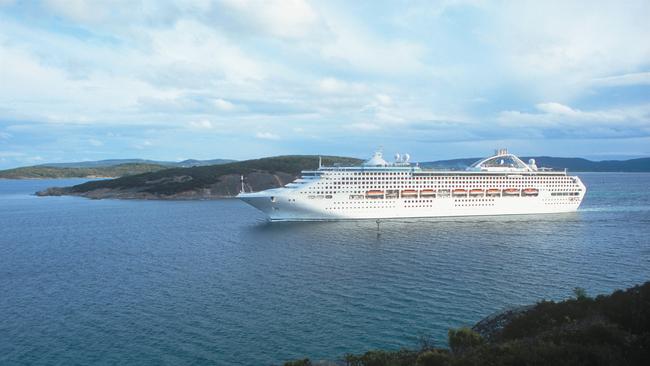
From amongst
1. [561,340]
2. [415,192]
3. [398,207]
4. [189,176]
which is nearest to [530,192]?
[415,192]

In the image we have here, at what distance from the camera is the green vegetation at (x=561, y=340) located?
12.4m

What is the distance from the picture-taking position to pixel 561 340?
13.8 meters

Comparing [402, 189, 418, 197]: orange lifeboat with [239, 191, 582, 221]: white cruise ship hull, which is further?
[402, 189, 418, 197]: orange lifeboat

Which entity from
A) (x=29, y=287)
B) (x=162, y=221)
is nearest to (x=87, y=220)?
(x=162, y=221)

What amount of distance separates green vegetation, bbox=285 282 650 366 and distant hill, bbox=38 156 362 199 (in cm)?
9248

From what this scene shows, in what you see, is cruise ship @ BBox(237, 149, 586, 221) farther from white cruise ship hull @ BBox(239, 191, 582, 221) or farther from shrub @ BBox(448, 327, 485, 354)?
shrub @ BBox(448, 327, 485, 354)

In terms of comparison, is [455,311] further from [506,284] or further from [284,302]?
[284,302]

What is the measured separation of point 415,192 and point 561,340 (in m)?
47.4

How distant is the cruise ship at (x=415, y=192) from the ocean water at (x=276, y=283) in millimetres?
4100

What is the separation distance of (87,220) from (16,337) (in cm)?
4605

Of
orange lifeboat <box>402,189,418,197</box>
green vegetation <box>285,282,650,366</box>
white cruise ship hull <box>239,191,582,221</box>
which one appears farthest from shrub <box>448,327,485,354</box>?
orange lifeboat <box>402,189,418,197</box>

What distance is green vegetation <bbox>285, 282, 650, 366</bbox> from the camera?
12383mm

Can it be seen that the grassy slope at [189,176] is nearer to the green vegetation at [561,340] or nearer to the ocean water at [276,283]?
the ocean water at [276,283]

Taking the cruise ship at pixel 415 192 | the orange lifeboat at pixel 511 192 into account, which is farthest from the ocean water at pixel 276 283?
the orange lifeboat at pixel 511 192
